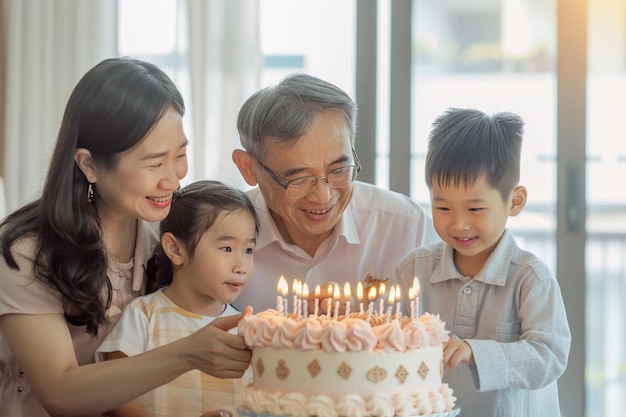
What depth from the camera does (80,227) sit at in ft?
7.20

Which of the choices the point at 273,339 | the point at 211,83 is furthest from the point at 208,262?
the point at 211,83

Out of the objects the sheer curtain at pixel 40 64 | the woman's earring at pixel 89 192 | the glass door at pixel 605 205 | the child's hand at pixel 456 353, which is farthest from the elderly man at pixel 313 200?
the sheer curtain at pixel 40 64

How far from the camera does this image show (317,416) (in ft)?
5.49

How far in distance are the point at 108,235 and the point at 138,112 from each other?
1.22ft

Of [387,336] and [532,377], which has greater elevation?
[387,336]

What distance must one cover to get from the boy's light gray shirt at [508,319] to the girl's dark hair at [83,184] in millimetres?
826

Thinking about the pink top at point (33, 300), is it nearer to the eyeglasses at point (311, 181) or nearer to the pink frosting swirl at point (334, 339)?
the eyeglasses at point (311, 181)

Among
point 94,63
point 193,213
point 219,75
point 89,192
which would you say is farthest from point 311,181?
point 94,63

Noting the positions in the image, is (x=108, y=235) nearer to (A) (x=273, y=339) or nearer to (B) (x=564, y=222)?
(A) (x=273, y=339)

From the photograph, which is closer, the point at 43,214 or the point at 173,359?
the point at 173,359

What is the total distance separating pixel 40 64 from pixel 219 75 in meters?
0.94

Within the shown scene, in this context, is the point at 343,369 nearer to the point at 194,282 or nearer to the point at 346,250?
the point at 194,282

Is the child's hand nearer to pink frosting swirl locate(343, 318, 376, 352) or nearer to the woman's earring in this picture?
pink frosting swirl locate(343, 318, 376, 352)

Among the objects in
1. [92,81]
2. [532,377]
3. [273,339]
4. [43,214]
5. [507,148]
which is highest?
[92,81]
